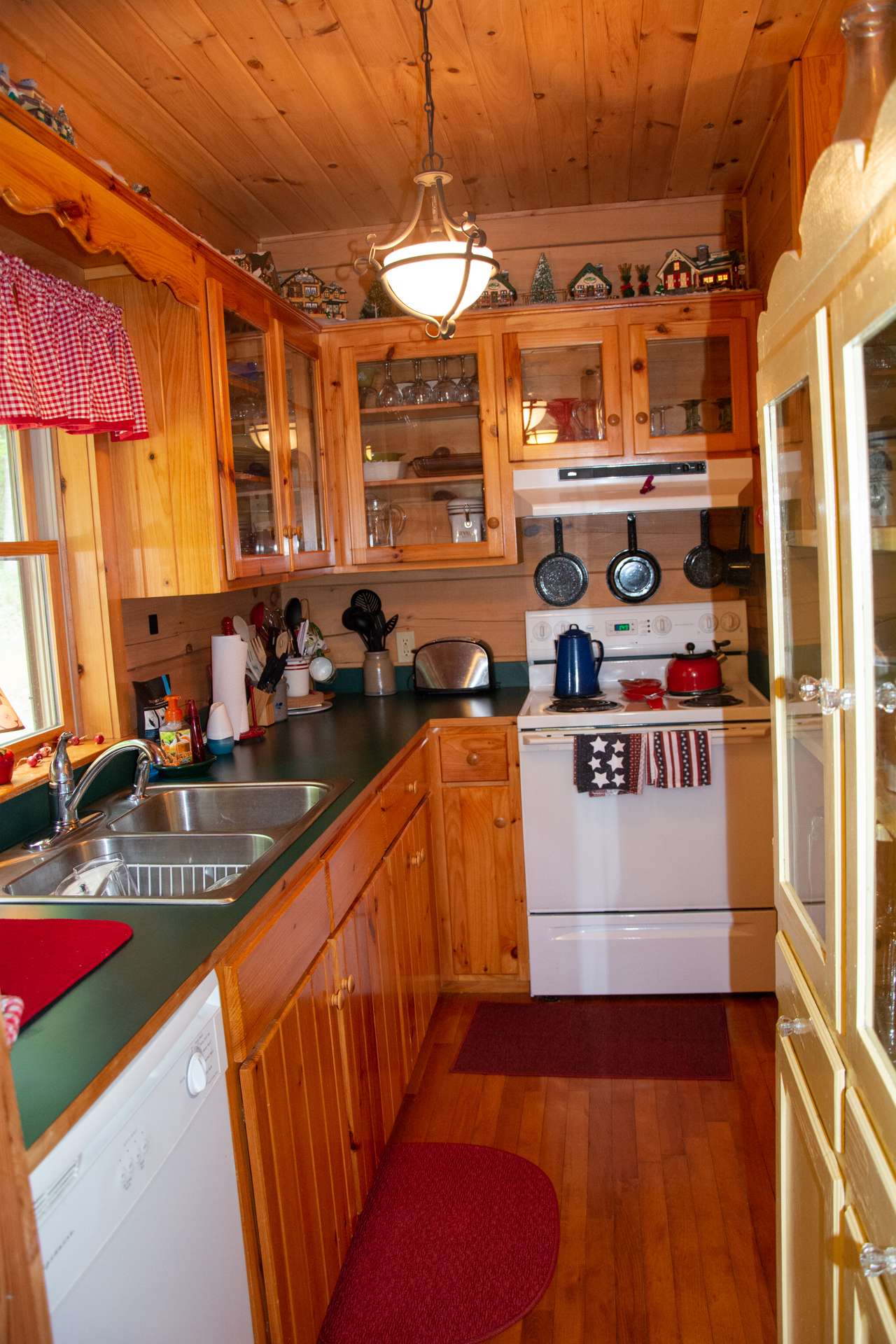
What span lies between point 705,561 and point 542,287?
104cm

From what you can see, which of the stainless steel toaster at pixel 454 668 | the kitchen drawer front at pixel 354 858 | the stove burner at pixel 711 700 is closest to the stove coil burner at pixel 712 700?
the stove burner at pixel 711 700

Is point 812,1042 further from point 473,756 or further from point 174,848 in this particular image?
point 473,756

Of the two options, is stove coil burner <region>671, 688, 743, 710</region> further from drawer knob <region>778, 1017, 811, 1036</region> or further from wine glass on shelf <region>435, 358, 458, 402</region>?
drawer knob <region>778, 1017, 811, 1036</region>

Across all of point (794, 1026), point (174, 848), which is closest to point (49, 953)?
point (174, 848)

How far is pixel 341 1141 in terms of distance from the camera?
73.6 inches

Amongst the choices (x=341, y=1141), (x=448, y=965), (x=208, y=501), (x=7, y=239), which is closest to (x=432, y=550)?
(x=208, y=501)

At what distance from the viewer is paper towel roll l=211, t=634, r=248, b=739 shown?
2.79 meters

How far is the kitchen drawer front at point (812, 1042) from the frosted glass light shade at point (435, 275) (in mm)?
1322

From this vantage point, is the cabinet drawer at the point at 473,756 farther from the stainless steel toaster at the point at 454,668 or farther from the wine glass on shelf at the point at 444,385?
the wine glass on shelf at the point at 444,385

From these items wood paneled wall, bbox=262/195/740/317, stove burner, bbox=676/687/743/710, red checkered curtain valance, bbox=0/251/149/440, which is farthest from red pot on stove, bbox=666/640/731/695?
red checkered curtain valance, bbox=0/251/149/440

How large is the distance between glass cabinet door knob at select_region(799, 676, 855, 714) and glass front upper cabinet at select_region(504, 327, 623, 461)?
207 cm

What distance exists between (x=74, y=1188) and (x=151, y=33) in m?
2.16

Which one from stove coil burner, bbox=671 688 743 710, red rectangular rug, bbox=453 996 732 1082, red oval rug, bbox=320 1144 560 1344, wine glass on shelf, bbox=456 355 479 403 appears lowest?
red oval rug, bbox=320 1144 560 1344

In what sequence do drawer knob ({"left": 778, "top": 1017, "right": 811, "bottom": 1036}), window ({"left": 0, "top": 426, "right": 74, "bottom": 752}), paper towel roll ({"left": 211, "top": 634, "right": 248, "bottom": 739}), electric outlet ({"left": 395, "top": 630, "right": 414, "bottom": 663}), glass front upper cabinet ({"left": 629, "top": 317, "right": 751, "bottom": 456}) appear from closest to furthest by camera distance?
drawer knob ({"left": 778, "top": 1017, "right": 811, "bottom": 1036}) < window ({"left": 0, "top": 426, "right": 74, "bottom": 752}) < paper towel roll ({"left": 211, "top": 634, "right": 248, "bottom": 739}) < glass front upper cabinet ({"left": 629, "top": 317, "right": 751, "bottom": 456}) < electric outlet ({"left": 395, "top": 630, "right": 414, "bottom": 663})
